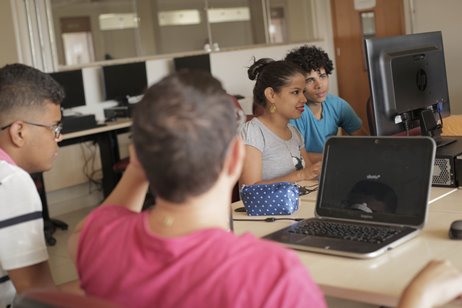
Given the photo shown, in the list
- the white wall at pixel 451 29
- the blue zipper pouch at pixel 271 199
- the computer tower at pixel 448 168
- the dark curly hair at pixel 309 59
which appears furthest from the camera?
the white wall at pixel 451 29

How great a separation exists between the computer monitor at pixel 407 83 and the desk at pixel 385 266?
0.52 metres

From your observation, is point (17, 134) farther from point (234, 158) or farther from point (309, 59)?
point (309, 59)

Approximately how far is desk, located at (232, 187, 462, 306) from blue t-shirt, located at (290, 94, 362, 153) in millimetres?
1383

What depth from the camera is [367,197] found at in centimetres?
194

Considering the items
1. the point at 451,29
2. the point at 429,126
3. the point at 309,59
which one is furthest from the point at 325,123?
the point at 451,29

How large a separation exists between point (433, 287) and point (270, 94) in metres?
1.71

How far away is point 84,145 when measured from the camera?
19.9ft

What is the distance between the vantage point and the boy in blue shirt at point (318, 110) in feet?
10.9

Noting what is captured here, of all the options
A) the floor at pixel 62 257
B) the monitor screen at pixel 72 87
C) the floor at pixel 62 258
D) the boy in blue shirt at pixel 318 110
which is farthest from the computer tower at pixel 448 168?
the monitor screen at pixel 72 87

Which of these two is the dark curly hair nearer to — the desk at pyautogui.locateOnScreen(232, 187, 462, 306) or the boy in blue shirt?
the boy in blue shirt

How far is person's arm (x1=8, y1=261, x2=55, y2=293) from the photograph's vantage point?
1607 mm

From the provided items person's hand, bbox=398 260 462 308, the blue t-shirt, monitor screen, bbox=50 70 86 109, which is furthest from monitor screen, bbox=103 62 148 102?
person's hand, bbox=398 260 462 308

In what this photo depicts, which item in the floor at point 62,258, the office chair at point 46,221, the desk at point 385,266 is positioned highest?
the desk at point 385,266

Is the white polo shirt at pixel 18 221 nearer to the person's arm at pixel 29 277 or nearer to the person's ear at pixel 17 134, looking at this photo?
the person's arm at pixel 29 277
